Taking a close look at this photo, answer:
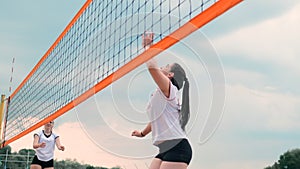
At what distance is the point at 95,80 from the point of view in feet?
19.8

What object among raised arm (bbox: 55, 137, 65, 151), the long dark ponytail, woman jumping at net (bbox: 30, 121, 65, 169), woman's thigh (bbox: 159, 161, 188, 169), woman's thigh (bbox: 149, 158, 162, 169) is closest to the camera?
woman's thigh (bbox: 159, 161, 188, 169)

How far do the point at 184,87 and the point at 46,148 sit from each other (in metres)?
3.92

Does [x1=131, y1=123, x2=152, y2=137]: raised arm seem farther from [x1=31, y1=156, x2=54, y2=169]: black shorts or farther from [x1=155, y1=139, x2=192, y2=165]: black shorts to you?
[x1=31, y1=156, x2=54, y2=169]: black shorts

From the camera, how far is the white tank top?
9.47ft

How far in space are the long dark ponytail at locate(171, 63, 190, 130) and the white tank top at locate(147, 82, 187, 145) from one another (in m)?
0.05

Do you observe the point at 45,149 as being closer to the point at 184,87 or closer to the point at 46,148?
the point at 46,148

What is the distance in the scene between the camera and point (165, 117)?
114 inches

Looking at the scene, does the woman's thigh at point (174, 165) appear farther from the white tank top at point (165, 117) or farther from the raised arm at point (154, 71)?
the raised arm at point (154, 71)

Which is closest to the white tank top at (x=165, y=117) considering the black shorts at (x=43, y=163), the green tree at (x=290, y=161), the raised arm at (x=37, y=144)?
the raised arm at (x=37, y=144)

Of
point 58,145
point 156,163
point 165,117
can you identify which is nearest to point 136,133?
point 156,163

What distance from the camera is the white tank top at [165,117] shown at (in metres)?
2.89

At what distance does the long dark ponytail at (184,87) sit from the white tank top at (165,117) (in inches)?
1.8

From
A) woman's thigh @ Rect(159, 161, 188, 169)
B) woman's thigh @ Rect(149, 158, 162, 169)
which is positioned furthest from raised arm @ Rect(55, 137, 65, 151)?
woman's thigh @ Rect(159, 161, 188, 169)

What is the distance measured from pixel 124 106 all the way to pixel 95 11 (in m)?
4.07
